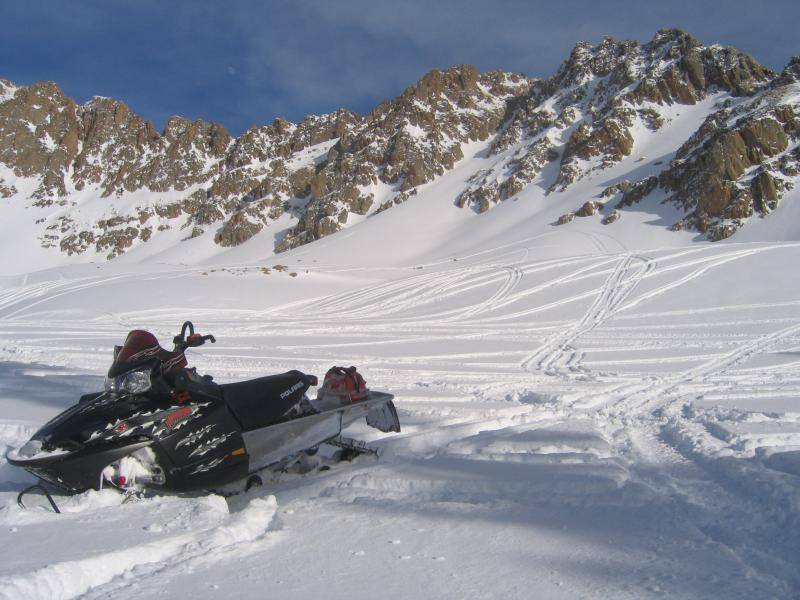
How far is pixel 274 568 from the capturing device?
257 cm

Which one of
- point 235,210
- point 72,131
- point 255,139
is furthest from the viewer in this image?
point 72,131

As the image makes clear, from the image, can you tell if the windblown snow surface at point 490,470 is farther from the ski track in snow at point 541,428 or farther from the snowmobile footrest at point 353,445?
the snowmobile footrest at point 353,445

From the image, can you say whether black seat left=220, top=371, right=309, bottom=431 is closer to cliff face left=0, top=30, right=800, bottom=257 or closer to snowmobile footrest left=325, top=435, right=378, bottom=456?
snowmobile footrest left=325, top=435, right=378, bottom=456

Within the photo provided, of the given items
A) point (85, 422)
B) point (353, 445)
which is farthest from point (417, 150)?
point (85, 422)

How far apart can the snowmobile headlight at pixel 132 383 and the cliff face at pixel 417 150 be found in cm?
4203

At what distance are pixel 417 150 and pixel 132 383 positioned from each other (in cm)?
7895

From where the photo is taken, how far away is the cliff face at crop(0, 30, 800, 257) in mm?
42312

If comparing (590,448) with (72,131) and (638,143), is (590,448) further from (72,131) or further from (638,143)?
(72,131)

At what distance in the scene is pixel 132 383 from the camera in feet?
11.0

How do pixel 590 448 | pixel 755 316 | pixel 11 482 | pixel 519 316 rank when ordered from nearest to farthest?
1. pixel 11 482
2. pixel 590 448
3. pixel 755 316
4. pixel 519 316

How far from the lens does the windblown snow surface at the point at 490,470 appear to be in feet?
8.13

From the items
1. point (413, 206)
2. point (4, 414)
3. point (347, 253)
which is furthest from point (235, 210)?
point (4, 414)

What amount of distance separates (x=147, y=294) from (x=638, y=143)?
56456mm

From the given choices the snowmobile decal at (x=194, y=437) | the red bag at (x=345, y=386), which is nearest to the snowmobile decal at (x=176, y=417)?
the snowmobile decal at (x=194, y=437)
